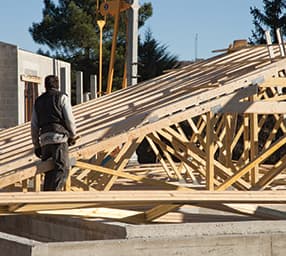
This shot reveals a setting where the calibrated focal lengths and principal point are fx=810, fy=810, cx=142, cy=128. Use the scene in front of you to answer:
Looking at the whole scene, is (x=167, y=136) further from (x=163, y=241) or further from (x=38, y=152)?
(x=163, y=241)

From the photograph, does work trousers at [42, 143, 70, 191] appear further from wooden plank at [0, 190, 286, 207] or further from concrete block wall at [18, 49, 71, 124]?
concrete block wall at [18, 49, 71, 124]

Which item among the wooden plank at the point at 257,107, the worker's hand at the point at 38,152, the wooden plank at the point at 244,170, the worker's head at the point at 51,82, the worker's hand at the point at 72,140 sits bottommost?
the wooden plank at the point at 244,170

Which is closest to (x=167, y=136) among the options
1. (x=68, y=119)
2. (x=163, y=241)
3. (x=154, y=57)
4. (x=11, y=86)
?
(x=68, y=119)

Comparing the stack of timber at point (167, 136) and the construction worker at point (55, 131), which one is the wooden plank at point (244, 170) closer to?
the stack of timber at point (167, 136)

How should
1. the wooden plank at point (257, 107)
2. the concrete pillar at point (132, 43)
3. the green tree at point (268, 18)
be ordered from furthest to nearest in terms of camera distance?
the green tree at point (268, 18) < the concrete pillar at point (132, 43) < the wooden plank at point (257, 107)

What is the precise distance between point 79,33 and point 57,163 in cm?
3763

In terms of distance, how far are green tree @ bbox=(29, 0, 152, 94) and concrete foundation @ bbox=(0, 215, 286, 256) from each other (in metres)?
35.0

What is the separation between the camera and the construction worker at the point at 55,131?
9.43m

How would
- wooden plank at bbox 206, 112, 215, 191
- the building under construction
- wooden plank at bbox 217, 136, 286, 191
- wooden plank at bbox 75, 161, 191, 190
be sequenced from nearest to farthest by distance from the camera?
the building under construction
wooden plank at bbox 75, 161, 191, 190
wooden plank at bbox 206, 112, 215, 191
wooden plank at bbox 217, 136, 286, 191

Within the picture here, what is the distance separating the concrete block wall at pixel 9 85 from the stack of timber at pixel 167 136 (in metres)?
10.7

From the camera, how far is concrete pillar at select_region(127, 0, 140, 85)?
19.5 m

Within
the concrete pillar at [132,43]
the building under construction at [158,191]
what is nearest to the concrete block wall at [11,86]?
the concrete pillar at [132,43]

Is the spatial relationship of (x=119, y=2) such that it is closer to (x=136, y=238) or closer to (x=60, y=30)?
(x=136, y=238)

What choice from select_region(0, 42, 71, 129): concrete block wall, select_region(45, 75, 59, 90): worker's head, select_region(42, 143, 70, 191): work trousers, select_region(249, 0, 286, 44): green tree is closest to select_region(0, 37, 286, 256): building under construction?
select_region(42, 143, 70, 191): work trousers
